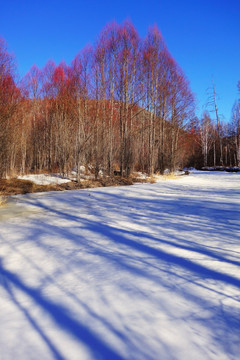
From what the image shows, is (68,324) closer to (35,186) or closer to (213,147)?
(35,186)

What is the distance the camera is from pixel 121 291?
2.05 m

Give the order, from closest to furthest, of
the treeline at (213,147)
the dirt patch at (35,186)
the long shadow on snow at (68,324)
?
the long shadow on snow at (68,324)
the dirt patch at (35,186)
the treeline at (213,147)

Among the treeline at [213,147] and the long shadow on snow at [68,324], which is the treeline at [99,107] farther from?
the treeline at [213,147]

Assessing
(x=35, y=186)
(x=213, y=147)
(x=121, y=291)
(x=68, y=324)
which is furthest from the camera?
(x=213, y=147)

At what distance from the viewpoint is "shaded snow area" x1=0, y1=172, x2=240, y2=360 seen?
147cm

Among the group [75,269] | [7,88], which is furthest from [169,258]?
[7,88]

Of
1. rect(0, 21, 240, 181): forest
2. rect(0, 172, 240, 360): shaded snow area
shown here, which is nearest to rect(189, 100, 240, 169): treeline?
rect(0, 21, 240, 181): forest

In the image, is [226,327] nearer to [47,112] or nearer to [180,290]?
[180,290]

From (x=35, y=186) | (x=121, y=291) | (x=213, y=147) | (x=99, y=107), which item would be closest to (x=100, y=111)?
(x=99, y=107)

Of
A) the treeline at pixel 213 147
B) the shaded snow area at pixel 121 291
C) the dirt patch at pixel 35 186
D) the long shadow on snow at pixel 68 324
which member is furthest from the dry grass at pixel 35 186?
the treeline at pixel 213 147

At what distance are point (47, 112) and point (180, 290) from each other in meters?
17.6

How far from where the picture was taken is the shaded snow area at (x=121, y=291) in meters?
1.47

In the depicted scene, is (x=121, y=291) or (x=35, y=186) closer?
(x=121, y=291)

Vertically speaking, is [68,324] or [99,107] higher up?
[99,107]
